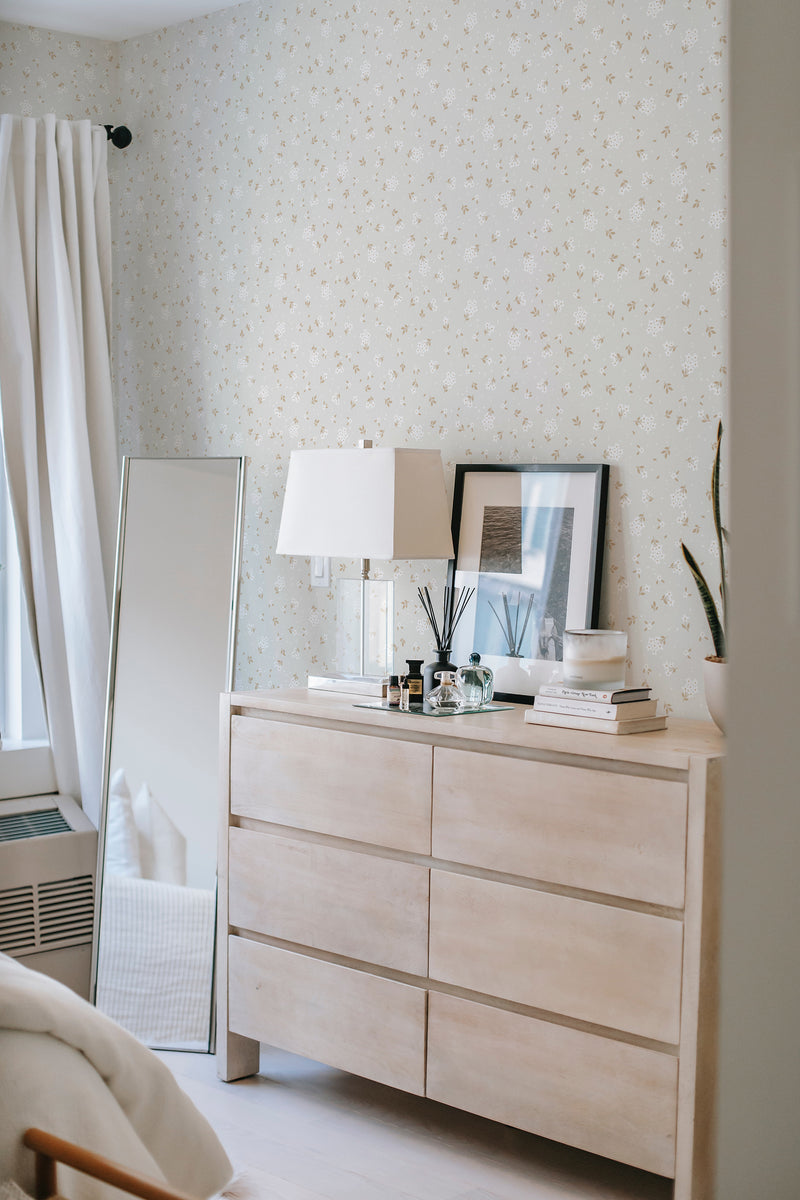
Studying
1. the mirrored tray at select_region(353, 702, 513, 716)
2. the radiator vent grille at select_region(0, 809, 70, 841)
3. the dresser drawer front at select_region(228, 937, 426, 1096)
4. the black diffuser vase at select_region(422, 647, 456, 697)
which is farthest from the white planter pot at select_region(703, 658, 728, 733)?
the radiator vent grille at select_region(0, 809, 70, 841)

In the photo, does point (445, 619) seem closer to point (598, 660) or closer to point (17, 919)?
point (598, 660)

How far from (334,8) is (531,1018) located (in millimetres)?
2608

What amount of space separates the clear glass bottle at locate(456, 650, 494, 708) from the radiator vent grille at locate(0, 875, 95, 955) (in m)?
1.47

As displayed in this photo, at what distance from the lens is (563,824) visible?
2213 mm

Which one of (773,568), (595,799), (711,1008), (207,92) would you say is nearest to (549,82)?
(207,92)

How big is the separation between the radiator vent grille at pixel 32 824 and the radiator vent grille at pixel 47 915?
144mm

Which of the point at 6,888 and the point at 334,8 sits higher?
the point at 334,8

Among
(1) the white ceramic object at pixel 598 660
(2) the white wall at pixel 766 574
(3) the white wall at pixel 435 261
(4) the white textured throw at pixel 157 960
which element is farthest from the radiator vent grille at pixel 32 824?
(2) the white wall at pixel 766 574

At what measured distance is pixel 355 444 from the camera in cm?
317

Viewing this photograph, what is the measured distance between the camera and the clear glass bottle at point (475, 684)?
8.59 ft

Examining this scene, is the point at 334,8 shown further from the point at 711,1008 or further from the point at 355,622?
the point at 711,1008

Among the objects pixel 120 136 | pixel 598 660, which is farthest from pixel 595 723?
pixel 120 136

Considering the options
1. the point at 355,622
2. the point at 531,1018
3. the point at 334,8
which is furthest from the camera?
the point at 334,8

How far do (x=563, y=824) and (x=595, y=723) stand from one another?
0.67 feet
